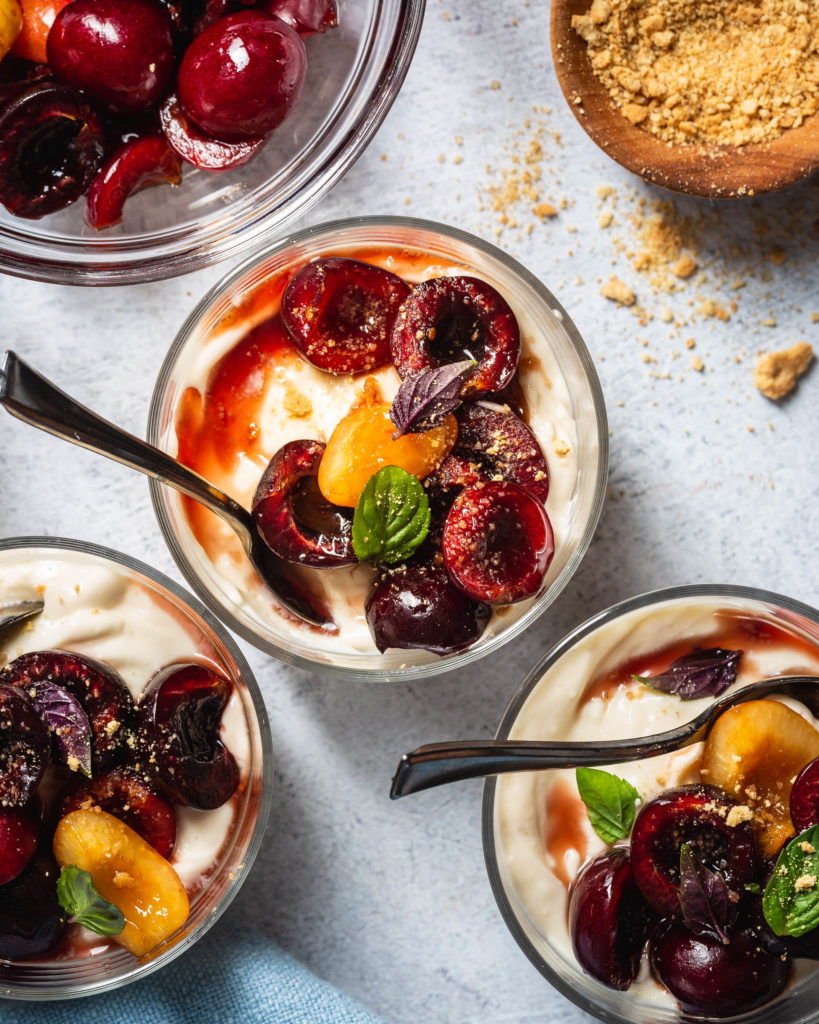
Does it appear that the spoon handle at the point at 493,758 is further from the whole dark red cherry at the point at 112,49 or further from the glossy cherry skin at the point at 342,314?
the whole dark red cherry at the point at 112,49

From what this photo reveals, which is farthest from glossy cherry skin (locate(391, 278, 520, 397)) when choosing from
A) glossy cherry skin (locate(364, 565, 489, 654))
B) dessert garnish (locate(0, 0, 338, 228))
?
dessert garnish (locate(0, 0, 338, 228))

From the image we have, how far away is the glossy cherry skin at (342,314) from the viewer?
1.65 metres

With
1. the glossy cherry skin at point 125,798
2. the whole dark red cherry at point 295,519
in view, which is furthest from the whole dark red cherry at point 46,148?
the glossy cherry skin at point 125,798

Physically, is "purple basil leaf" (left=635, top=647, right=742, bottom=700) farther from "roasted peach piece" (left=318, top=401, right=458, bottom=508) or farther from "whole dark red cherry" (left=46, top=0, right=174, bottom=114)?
"whole dark red cherry" (left=46, top=0, right=174, bottom=114)

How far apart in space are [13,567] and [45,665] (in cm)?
23

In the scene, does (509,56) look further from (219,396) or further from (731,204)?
(219,396)

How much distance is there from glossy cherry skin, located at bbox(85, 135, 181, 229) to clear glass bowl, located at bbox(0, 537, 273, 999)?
559 millimetres

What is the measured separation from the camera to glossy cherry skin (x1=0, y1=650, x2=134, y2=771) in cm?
163

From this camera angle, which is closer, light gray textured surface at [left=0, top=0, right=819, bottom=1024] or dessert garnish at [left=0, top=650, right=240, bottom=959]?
dessert garnish at [left=0, top=650, right=240, bottom=959]

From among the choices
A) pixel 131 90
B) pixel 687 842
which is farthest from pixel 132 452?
pixel 687 842

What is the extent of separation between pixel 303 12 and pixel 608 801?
1.38 metres

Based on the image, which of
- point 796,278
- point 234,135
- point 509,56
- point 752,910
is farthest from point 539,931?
point 509,56

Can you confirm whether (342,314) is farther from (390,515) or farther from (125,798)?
(125,798)

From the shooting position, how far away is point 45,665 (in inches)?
65.1
